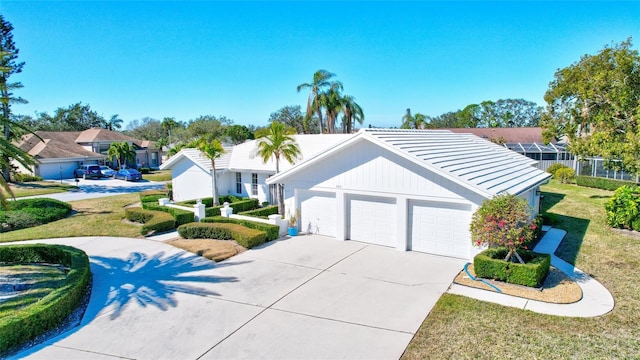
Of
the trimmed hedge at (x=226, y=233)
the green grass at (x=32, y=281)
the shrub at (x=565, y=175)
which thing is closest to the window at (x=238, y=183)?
the trimmed hedge at (x=226, y=233)

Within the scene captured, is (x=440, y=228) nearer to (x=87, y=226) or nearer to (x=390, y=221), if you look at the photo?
(x=390, y=221)

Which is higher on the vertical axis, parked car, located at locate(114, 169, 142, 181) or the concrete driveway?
parked car, located at locate(114, 169, 142, 181)

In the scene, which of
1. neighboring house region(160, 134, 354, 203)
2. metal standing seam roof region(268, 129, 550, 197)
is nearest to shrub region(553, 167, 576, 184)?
metal standing seam roof region(268, 129, 550, 197)

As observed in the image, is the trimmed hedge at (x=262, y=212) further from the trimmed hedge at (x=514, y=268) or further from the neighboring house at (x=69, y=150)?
the neighboring house at (x=69, y=150)

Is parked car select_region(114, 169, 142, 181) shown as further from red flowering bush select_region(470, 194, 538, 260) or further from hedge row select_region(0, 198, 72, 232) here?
red flowering bush select_region(470, 194, 538, 260)

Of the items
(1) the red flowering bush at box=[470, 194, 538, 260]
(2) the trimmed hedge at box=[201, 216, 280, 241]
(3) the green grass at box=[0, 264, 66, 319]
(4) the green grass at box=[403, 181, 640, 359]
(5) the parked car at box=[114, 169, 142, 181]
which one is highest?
A: (1) the red flowering bush at box=[470, 194, 538, 260]

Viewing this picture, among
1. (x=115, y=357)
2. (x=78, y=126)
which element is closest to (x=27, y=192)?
(x=115, y=357)

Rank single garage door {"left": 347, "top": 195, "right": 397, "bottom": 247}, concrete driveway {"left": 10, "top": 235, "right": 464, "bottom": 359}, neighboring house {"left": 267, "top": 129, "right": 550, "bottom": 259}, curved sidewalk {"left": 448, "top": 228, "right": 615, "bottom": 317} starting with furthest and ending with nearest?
single garage door {"left": 347, "top": 195, "right": 397, "bottom": 247} < neighboring house {"left": 267, "top": 129, "right": 550, "bottom": 259} < curved sidewalk {"left": 448, "top": 228, "right": 615, "bottom": 317} < concrete driveway {"left": 10, "top": 235, "right": 464, "bottom": 359}
